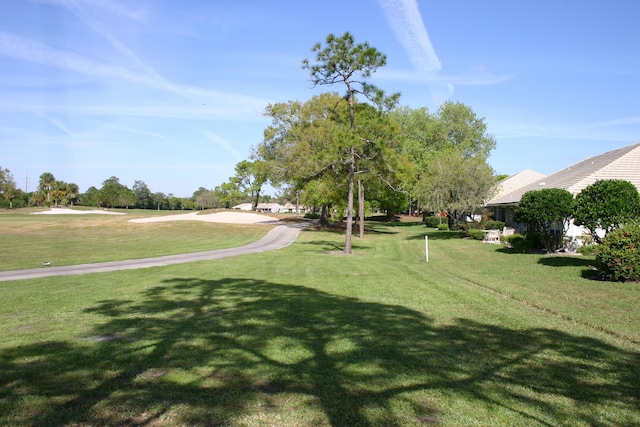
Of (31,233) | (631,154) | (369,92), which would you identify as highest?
(369,92)

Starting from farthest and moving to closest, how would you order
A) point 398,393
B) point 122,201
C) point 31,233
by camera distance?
point 122,201 → point 31,233 → point 398,393

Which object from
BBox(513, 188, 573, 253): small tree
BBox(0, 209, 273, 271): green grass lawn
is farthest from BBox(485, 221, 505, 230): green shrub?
BBox(0, 209, 273, 271): green grass lawn

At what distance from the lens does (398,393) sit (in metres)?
4.18

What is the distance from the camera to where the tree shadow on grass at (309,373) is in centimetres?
373

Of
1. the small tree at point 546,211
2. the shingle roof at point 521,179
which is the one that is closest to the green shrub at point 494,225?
the shingle roof at point 521,179

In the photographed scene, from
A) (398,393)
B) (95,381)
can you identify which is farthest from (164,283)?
(398,393)

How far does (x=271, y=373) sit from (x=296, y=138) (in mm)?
35844

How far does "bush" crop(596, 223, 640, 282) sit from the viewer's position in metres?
11.4

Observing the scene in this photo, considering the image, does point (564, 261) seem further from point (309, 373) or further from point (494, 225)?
point (494, 225)

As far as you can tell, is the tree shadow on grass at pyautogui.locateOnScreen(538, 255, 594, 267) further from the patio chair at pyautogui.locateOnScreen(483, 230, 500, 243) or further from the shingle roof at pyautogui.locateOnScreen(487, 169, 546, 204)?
the shingle roof at pyautogui.locateOnScreen(487, 169, 546, 204)

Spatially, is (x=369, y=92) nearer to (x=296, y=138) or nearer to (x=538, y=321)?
(x=538, y=321)

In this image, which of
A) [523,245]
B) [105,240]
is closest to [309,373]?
[523,245]

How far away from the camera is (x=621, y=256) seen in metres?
11.5

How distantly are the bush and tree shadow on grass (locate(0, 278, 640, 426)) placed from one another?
20.9 ft
